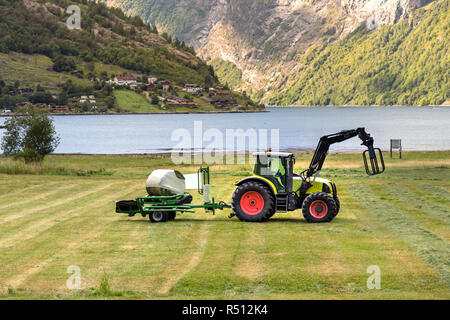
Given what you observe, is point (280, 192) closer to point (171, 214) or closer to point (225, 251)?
point (171, 214)

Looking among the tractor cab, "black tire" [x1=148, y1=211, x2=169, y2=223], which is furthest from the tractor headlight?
"black tire" [x1=148, y1=211, x2=169, y2=223]

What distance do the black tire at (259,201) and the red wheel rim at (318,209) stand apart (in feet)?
5.27

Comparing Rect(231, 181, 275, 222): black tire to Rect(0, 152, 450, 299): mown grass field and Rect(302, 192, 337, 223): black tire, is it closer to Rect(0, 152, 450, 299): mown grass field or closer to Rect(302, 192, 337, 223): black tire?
Rect(0, 152, 450, 299): mown grass field

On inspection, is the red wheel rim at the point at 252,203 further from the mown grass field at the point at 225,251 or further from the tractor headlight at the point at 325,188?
the tractor headlight at the point at 325,188

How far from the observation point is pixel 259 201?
90.0ft

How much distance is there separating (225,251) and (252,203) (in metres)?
6.00

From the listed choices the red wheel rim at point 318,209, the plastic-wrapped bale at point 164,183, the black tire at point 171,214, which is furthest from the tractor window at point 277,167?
the black tire at point 171,214

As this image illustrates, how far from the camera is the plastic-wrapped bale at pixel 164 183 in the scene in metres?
28.2

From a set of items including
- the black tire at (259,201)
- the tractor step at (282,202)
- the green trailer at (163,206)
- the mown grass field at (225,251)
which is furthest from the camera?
the green trailer at (163,206)

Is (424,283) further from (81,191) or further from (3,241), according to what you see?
(81,191)

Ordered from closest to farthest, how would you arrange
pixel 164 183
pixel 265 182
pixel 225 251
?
pixel 225 251 < pixel 265 182 < pixel 164 183

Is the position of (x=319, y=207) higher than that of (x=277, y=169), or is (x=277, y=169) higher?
(x=277, y=169)

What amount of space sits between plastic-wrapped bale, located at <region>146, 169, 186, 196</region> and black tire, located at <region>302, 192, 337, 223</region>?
220 inches

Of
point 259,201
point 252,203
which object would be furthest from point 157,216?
point 259,201
